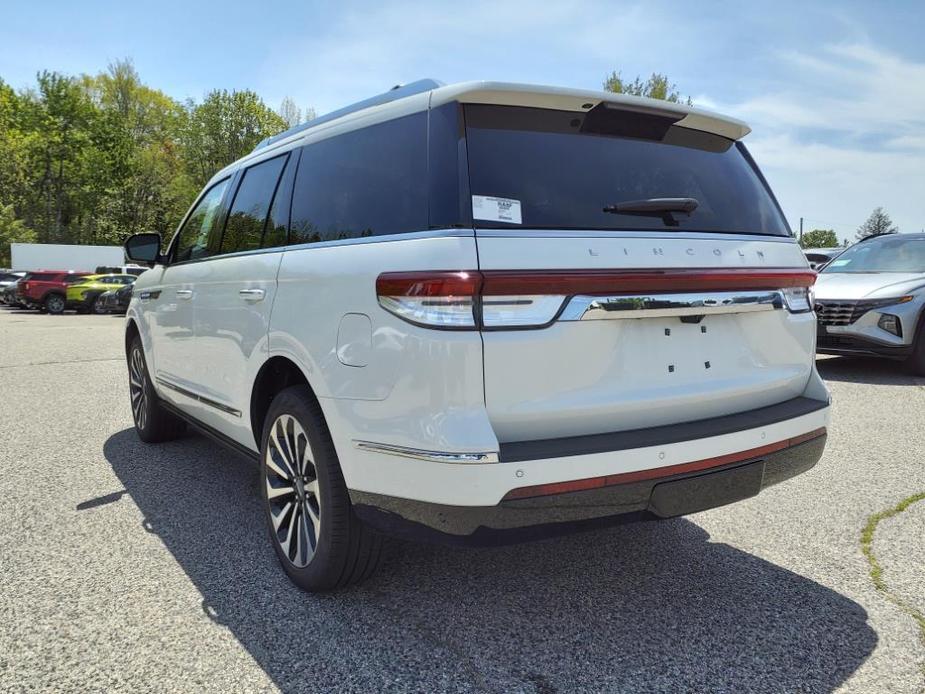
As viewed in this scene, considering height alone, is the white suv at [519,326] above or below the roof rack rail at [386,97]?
below

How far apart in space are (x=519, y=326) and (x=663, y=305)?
0.55 metres

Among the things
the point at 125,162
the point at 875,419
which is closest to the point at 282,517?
the point at 875,419

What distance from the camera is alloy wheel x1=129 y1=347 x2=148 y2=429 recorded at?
534 centimetres

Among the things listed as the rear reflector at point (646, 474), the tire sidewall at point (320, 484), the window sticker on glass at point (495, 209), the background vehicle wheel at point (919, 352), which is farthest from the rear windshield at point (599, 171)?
the background vehicle wheel at point (919, 352)

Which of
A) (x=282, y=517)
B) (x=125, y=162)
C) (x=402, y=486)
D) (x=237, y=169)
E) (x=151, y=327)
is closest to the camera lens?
(x=402, y=486)

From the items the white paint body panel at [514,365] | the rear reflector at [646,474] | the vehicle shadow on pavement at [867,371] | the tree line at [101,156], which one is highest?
the tree line at [101,156]

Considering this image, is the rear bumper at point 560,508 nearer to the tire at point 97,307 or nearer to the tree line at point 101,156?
the tire at point 97,307

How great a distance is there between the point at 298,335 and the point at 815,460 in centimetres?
207

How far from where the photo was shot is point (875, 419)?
6.12 metres

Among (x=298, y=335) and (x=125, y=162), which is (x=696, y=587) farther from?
(x=125, y=162)

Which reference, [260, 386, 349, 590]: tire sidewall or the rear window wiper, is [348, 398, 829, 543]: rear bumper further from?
the rear window wiper

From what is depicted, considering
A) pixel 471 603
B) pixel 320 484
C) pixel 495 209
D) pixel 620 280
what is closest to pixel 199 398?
pixel 320 484

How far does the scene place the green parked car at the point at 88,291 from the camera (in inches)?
1062

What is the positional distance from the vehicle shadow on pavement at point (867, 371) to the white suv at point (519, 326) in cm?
596
